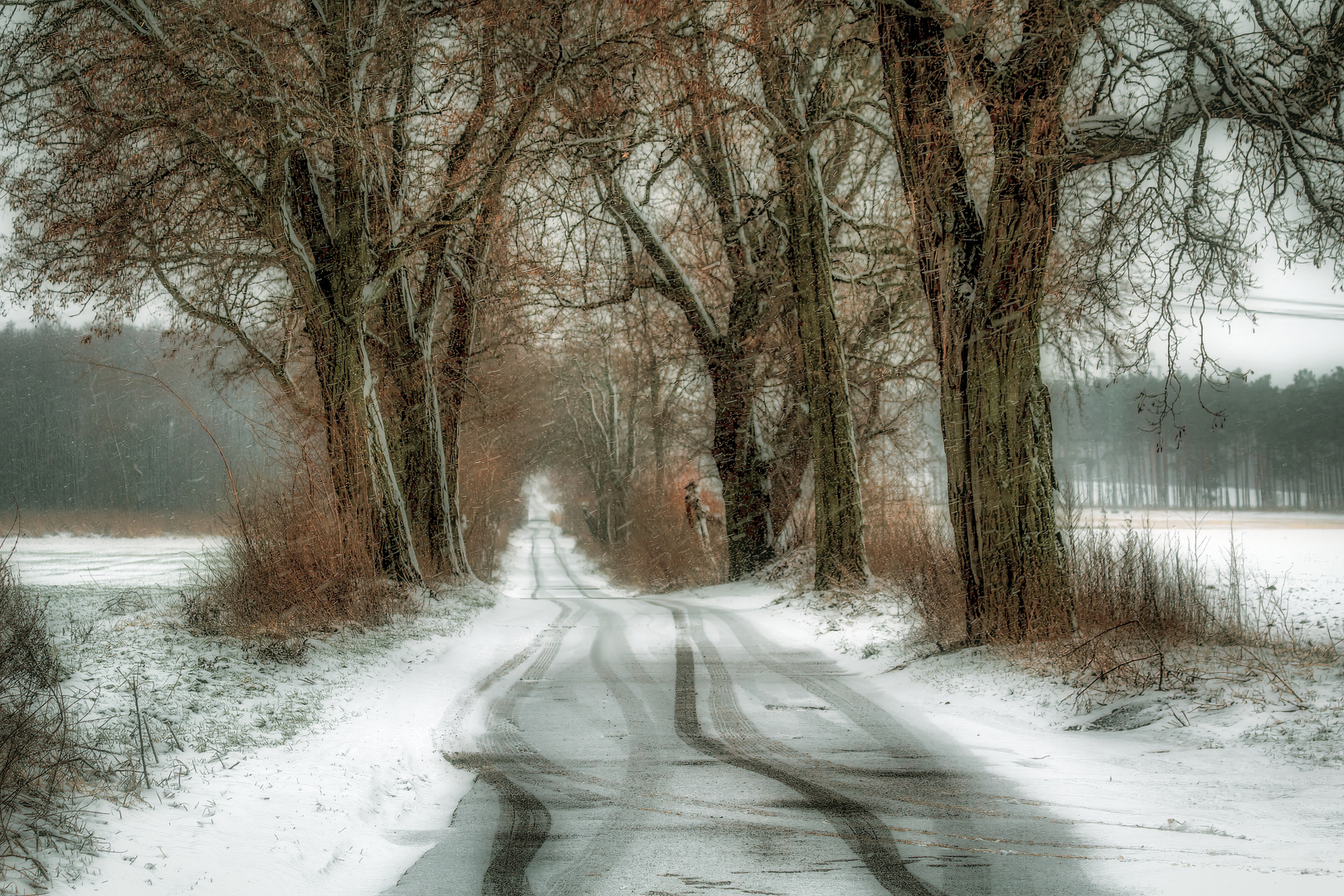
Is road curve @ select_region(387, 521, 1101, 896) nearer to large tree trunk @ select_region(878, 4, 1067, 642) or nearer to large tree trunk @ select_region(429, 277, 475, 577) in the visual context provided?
large tree trunk @ select_region(878, 4, 1067, 642)

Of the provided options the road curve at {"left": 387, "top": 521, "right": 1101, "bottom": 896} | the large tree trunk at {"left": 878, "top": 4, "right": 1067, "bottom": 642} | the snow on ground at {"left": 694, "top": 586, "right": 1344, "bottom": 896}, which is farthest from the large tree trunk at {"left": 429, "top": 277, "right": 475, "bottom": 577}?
the snow on ground at {"left": 694, "top": 586, "right": 1344, "bottom": 896}

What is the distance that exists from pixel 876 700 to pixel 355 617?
17.9 ft

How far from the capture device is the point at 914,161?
7965 millimetres

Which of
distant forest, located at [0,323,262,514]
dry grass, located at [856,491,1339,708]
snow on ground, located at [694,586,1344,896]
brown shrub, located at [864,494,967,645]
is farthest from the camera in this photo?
distant forest, located at [0,323,262,514]

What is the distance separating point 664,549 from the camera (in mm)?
27328

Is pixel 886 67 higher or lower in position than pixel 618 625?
higher

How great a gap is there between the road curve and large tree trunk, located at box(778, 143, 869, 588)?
19.1ft

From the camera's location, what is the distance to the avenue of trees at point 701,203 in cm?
687

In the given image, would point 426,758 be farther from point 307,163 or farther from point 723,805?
point 307,163

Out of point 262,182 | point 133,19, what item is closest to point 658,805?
point 133,19

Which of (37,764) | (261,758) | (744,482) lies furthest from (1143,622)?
(744,482)

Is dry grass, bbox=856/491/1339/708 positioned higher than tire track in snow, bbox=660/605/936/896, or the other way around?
dry grass, bbox=856/491/1339/708

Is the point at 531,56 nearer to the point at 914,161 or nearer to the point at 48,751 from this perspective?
the point at 914,161

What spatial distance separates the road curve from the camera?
11.3 feet
